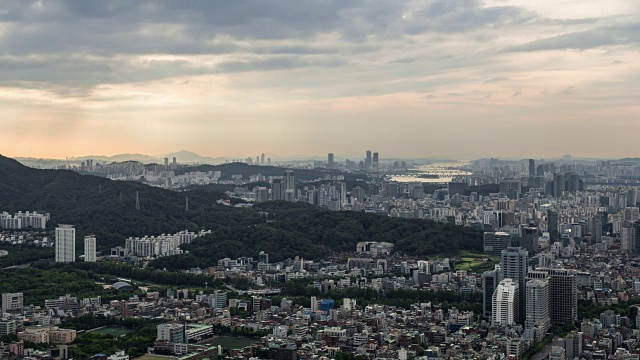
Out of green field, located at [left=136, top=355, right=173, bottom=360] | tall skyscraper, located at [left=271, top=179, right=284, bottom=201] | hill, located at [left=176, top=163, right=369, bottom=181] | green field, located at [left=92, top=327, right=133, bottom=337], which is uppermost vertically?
hill, located at [left=176, top=163, right=369, bottom=181]

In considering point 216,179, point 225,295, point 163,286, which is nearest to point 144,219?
point 163,286

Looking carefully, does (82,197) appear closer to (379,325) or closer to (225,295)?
(225,295)

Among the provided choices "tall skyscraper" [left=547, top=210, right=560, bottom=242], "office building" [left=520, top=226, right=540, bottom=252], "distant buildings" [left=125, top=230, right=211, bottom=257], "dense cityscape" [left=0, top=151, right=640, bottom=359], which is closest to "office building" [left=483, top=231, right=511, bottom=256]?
"dense cityscape" [left=0, top=151, right=640, bottom=359]

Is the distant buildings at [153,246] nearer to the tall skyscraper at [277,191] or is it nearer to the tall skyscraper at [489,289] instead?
the tall skyscraper at [489,289]

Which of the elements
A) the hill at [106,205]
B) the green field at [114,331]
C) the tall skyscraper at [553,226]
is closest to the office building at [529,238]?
the tall skyscraper at [553,226]

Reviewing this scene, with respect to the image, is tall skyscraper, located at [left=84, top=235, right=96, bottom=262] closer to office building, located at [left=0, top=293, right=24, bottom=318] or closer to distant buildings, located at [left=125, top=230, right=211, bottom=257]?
distant buildings, located at [left=125, top=230, right=211, bottom=257]
